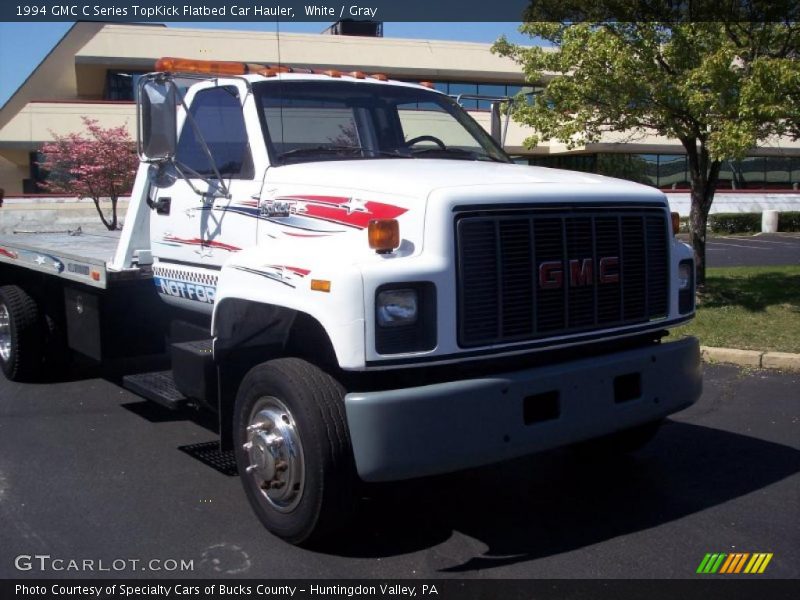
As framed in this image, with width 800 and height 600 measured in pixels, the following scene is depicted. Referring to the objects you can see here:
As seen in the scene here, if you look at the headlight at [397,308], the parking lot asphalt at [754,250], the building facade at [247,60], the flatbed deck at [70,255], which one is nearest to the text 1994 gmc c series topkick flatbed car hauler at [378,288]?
the headlight at [397,308]

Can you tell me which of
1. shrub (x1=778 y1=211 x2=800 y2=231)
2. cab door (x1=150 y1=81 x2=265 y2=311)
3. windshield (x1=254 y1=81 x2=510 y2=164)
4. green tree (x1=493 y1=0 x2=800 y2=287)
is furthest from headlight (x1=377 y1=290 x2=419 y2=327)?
shrub (x1=778 y1=211 x2=800 y2=231)

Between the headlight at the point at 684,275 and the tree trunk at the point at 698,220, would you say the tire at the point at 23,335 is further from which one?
the tree trunk at the point at 698,220

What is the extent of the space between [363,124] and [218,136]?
91cm

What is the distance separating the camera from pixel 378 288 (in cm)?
382

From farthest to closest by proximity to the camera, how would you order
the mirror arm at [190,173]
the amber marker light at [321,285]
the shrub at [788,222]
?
1. the shrub at [788,222]
2. the mirror arm at [190,173]
3. the amber marker light at [321,285]

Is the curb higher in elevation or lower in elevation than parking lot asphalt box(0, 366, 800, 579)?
higher

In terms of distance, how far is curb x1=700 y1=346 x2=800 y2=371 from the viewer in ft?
26.3

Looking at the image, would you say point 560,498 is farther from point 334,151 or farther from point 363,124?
point 363,124

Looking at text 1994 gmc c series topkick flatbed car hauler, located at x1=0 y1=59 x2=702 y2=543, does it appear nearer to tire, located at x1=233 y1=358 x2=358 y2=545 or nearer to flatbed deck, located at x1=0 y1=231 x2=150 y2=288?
tire, located at x1=233 y1=358 x2=358 y2=545

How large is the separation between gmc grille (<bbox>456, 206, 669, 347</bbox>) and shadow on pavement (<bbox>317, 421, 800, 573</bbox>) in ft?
3.41

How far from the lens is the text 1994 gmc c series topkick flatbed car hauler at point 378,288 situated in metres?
3.92

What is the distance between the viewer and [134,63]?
27.9 m

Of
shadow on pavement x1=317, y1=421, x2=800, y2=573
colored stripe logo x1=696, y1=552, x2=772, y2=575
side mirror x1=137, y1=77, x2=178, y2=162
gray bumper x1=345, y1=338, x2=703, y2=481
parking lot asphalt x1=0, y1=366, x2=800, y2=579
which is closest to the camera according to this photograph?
gray bumper x1=345, y1=338, x2=703, y2=481

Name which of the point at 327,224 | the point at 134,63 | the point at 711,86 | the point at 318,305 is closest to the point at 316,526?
the point at 318,305
